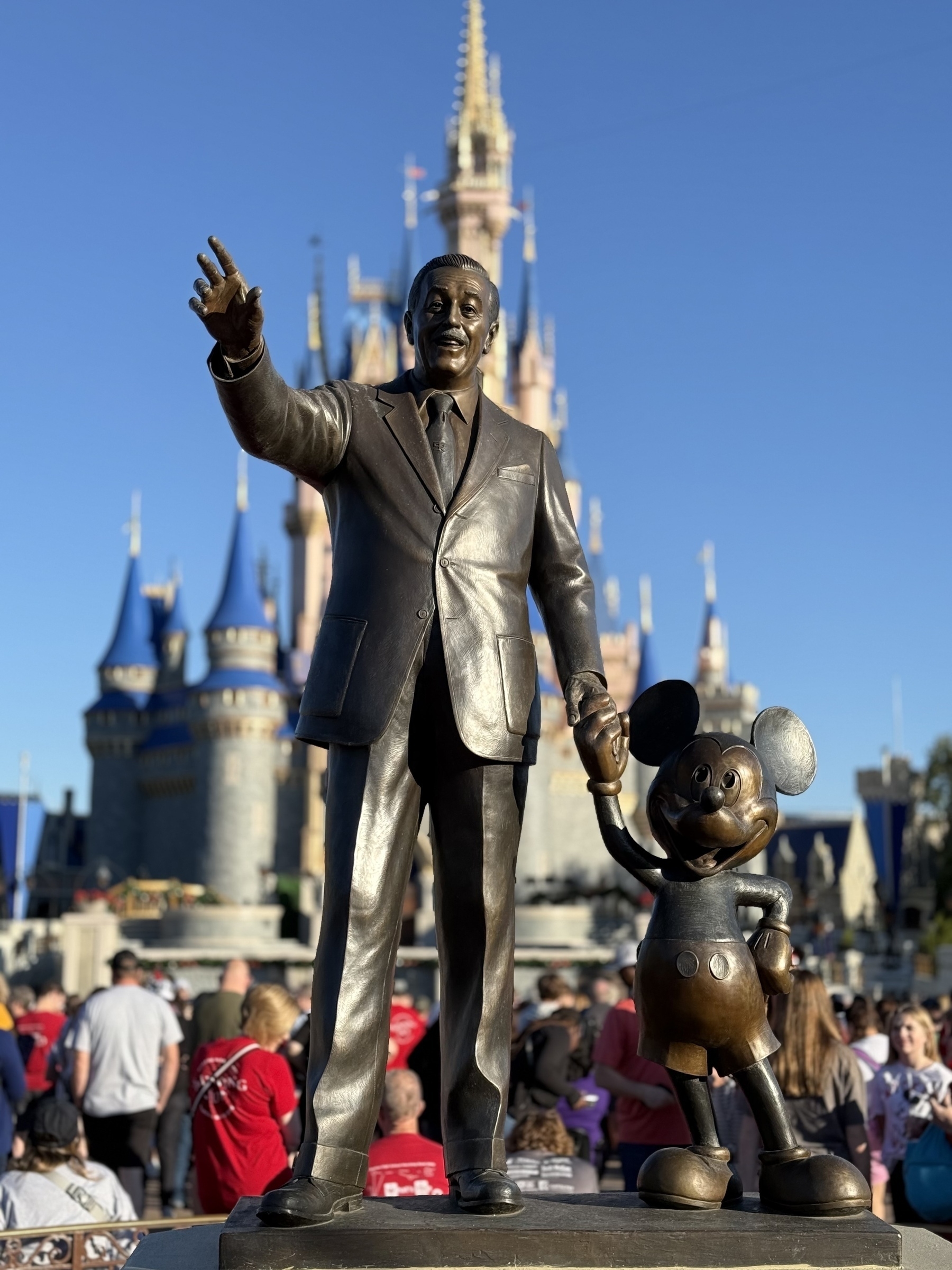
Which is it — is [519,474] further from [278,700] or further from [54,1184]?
[278,700]

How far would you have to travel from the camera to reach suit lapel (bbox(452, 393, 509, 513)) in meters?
3.65

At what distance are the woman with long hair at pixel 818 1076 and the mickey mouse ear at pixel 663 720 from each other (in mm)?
1762

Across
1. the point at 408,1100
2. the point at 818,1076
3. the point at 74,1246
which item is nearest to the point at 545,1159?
the point at 408,1100

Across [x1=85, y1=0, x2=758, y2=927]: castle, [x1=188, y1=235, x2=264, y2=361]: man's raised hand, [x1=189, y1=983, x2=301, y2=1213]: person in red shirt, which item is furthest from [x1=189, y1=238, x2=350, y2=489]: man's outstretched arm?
[x1=85, y1=0, x2=758, y2=927]: castle

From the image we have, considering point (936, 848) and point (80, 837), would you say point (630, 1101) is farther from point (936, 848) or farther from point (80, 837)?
point (80, 837)

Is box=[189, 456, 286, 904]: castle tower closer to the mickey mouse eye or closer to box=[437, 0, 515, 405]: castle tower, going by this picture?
box=[437, 0, 515, 405]: castle tower

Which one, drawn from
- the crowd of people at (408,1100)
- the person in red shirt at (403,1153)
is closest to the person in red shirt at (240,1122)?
the crowd of people at (408,1100)

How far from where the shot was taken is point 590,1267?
118 inches

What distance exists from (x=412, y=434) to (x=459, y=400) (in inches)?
6.6

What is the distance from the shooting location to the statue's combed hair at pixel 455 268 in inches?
147

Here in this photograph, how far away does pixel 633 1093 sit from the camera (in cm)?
564

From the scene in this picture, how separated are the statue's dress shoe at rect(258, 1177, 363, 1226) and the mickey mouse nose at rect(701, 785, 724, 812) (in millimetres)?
1079

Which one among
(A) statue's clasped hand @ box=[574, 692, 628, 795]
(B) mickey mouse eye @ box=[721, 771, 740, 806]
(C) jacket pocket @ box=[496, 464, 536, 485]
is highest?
(C) jacket pocket @ box=[496, 464, 536, 485]

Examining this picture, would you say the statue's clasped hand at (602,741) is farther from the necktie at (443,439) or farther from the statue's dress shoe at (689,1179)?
the statue's dress shoe at (689,1179)
